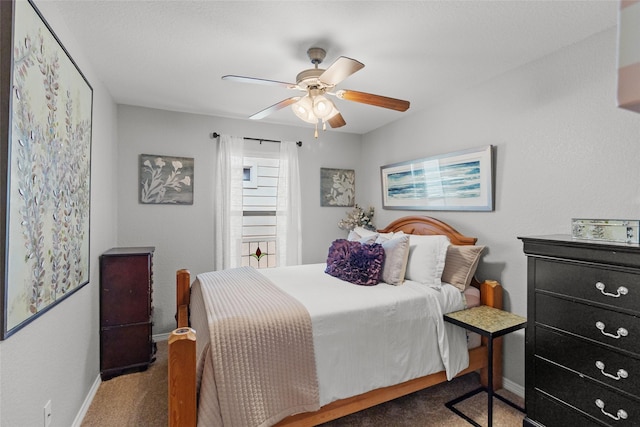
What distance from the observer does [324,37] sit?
210 centimetres

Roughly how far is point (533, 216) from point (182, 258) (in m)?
3.35

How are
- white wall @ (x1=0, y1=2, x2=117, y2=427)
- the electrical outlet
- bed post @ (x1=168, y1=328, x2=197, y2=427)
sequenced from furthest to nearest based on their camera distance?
the electrical outlet
bed post @ (x1=168, y1=328, x2=197, y2=427)
white wall @ (x1=0, y1=2, x2=117, y2=427)

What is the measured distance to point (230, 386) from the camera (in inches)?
64.4

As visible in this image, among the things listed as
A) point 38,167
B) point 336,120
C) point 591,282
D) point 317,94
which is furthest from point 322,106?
point 591,282

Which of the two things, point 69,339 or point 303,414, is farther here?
point 69,339

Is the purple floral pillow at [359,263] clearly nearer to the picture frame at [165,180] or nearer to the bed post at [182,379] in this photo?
the bed post at [182,379]

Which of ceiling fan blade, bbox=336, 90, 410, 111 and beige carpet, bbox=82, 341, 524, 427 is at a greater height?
ceiling fan blade, bbox=336, 90, 410, 111

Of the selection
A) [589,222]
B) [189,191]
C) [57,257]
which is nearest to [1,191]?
Result: [57,257]

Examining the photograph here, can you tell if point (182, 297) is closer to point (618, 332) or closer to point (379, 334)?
point (379, 334)

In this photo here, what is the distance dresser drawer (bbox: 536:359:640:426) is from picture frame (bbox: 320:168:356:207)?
2894mm

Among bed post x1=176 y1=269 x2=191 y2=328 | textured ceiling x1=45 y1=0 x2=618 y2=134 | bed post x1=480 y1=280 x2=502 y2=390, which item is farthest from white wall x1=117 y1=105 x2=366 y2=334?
bed post x1=480 y1=280 x2=502 y2=390

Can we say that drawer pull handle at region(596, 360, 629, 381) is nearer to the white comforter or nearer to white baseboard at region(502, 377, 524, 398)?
the white comforter

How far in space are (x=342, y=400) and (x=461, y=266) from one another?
54.2 inches

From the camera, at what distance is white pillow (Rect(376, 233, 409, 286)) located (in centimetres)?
265
